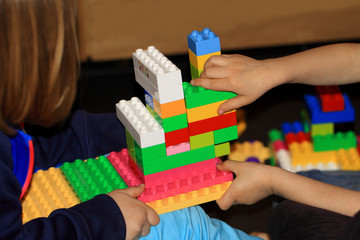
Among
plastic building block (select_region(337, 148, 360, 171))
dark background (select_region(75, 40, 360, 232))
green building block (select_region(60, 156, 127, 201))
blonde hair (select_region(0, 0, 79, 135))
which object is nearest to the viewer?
blonde hair (select_region(0, 0, 79, 135))

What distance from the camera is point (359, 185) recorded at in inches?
45.7

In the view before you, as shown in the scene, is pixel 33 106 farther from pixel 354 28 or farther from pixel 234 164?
pixel 354 28

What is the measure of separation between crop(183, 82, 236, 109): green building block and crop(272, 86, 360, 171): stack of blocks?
1.89 ft

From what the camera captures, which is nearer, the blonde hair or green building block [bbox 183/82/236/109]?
the blonde hair

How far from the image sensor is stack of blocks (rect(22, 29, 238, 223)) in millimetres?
970

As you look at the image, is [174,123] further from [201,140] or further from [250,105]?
[250,105]

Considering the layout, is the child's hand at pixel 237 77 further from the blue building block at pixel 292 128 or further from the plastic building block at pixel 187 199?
the blue building block at pixel 292 128

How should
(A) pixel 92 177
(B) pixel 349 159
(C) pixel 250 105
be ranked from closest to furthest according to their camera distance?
1. (A) pixel 92 177
2. (B) pixel 349 159
3. (C) pixel 250 105

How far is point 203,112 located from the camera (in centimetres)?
99

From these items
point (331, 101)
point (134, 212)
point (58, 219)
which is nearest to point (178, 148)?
point (134, 212)

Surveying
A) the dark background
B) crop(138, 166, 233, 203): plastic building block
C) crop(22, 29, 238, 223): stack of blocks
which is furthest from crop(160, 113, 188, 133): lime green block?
the dark background

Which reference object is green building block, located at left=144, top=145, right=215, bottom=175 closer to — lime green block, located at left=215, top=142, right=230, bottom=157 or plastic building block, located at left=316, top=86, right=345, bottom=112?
lime green block, located at left=215, top=142, right=230, bottom=157

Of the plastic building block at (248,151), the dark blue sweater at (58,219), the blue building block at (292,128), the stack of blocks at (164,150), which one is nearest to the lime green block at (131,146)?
the stack of blocks at (164,150)

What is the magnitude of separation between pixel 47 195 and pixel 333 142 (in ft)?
2.61
